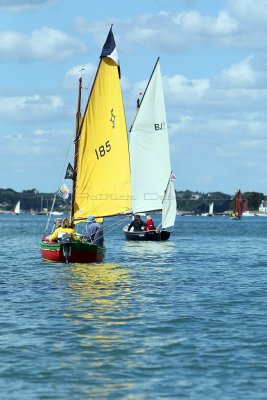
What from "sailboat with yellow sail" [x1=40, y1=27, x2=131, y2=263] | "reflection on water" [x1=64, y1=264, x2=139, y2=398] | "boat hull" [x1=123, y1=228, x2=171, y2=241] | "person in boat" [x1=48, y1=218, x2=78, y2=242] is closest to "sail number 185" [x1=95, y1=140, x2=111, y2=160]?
"sailboat with yellow sail" [x1=40, y1=27, x2=131, y2=263]

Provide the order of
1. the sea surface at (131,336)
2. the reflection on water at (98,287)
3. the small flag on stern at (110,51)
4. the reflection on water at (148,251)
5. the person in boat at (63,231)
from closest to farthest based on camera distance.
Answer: the sea surface at (131,336) < the reflection on water at (98,287) < the person in boat at (63,231) < the small flag on stern at (110,51) < the reflection on water at (148,251)

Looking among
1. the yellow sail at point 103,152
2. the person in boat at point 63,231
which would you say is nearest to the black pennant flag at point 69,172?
the yellow sail at point 103,152

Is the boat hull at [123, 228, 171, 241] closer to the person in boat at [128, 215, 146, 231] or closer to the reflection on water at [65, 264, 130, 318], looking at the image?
the person in boat at [128, 215, 146, 231]

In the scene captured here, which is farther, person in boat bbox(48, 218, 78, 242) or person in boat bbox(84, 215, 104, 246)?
person in boat bbox(84, 215, 104, 246)

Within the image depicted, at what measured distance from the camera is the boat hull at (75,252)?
48719 mm

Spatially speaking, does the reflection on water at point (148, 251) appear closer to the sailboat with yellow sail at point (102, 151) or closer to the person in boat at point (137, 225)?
the person in boat at point (137, 225)

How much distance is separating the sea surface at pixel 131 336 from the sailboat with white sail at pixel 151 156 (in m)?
35.2

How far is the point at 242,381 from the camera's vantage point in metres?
21.1

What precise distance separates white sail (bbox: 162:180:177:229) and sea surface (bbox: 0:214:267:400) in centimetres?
3728

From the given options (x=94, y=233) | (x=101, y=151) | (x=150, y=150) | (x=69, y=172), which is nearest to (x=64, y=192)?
(x=69, y=172)

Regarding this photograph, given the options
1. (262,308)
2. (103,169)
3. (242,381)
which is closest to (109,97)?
(103,169)

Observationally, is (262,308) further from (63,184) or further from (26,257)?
(26,257)

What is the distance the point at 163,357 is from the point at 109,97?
30.6 m

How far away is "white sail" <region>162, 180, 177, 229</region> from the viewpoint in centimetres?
8369
